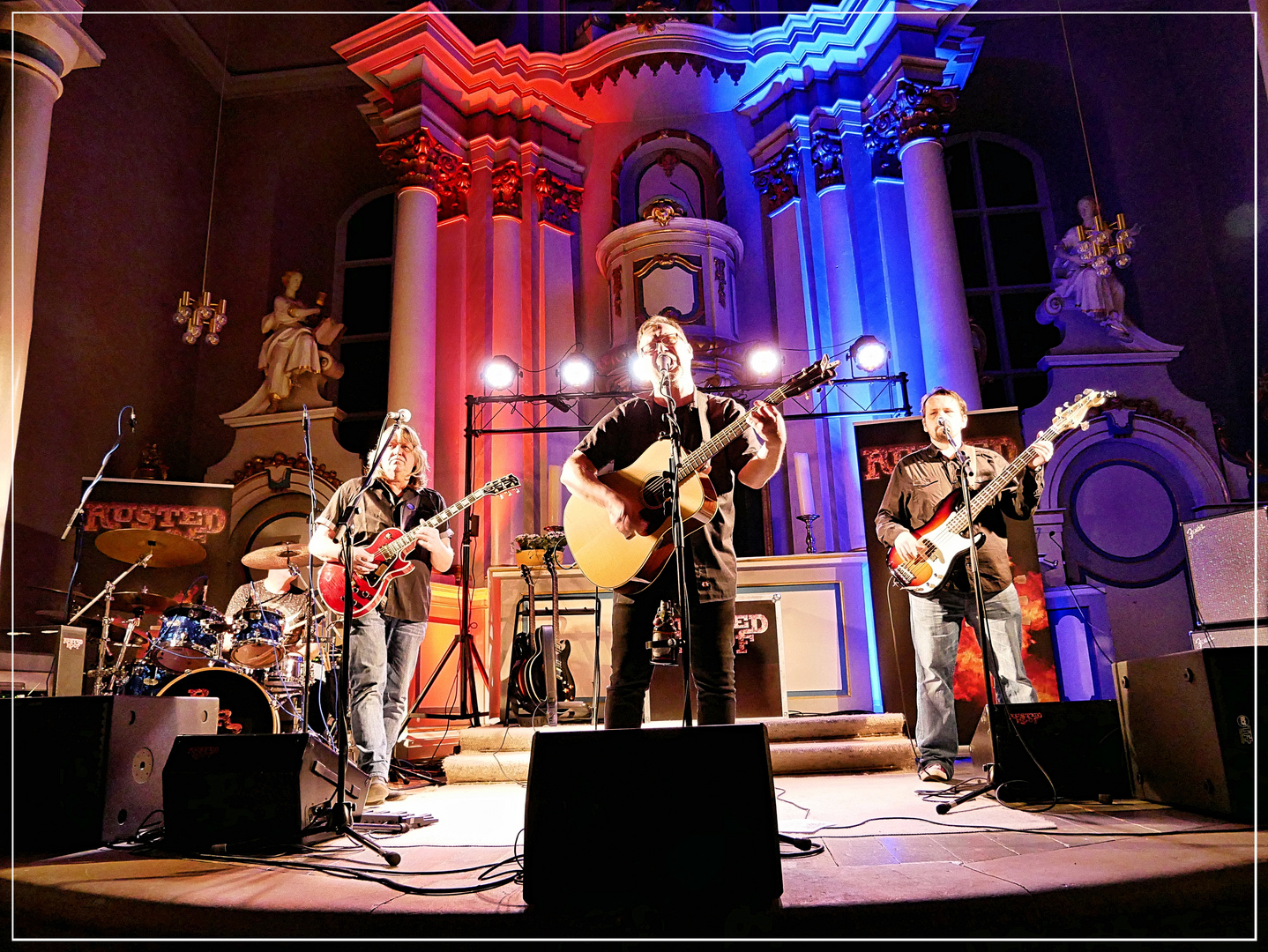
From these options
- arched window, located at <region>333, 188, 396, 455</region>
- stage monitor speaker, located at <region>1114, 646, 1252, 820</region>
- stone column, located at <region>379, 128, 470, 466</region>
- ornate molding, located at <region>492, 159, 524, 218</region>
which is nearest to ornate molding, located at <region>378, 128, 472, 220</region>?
stone column, located at <region>379, 128, 470, 466</region>

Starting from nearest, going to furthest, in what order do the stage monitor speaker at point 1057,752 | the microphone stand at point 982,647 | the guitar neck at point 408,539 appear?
1. the microphone stand at point 982,647
2. the stage monitor speaker at point 1057,752
3. the guitar neck at point 408,539

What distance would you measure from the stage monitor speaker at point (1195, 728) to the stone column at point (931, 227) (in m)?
4.98

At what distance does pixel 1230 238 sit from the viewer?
32.7 feet

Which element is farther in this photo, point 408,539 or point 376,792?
point 408,539

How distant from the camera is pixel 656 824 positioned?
2.00 m

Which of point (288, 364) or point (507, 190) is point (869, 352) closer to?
point (507, 190)

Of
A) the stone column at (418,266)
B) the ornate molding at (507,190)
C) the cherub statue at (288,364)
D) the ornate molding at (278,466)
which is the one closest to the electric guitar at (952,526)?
the stone column at (418,266)

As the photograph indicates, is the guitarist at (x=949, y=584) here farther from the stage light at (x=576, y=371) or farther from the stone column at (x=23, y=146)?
the stone column at (x=23, y=146)

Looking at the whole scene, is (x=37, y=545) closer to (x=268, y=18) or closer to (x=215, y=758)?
(x=215, y=758)

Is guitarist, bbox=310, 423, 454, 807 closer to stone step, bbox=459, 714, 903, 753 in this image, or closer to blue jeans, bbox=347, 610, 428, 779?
blue jeans, bbox=347, 610, 428, 779

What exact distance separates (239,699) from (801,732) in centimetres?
370

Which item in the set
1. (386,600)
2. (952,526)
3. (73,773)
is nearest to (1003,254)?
(952,526)

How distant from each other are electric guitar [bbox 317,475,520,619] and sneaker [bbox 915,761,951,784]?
271cm

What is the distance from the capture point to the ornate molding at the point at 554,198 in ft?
33.3
